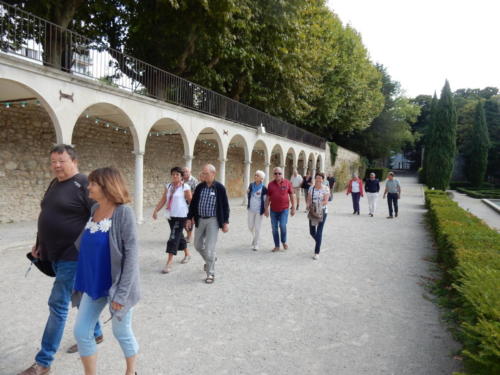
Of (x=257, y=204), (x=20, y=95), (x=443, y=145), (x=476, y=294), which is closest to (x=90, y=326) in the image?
(x=476, y=294)

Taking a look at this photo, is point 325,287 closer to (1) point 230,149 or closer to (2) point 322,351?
(2) point 322,351

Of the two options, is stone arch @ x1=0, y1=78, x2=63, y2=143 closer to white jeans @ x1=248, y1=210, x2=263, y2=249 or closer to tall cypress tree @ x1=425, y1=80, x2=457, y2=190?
white jeans @ x1=248, y1=210, x2=263, y2=249

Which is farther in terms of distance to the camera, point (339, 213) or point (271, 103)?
point (271, 103)

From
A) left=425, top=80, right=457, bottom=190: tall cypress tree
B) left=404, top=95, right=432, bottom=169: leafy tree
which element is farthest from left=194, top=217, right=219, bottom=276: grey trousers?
left=404, top=95, right=432, bottom=169: leafy tree

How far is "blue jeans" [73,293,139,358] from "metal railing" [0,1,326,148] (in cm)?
711

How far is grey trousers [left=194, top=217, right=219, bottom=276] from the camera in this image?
16.2 feet

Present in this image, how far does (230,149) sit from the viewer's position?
2067 cm

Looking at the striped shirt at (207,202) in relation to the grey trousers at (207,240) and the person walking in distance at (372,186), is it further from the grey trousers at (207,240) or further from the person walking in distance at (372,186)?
the person walking in distance at (372,186)

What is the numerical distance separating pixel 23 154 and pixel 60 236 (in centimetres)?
837

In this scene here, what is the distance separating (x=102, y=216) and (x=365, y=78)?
31.8 m

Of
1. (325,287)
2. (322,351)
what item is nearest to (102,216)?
(322,351)

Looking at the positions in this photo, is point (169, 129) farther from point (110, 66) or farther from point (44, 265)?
point (44, 265)

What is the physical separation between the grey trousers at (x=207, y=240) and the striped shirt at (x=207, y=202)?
0.09 metres

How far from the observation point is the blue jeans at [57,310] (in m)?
2.56
